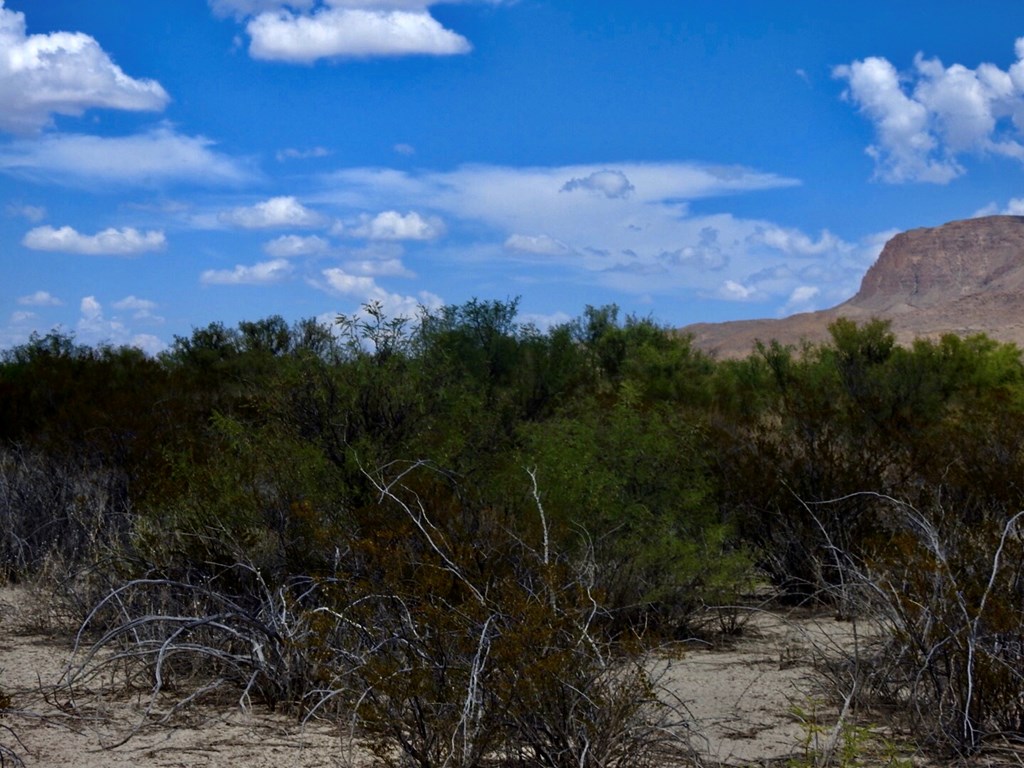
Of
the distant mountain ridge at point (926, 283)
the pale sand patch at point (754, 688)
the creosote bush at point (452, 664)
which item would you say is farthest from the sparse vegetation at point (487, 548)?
the distant mountain ridge at point (926, 283)

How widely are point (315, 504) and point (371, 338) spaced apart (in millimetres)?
2039

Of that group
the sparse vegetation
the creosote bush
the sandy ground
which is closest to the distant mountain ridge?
the sparse vegetation

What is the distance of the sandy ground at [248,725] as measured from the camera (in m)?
6.50

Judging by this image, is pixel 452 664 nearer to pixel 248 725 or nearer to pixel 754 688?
pixel 248 725

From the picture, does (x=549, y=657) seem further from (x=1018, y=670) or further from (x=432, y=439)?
(x=432, y=439)

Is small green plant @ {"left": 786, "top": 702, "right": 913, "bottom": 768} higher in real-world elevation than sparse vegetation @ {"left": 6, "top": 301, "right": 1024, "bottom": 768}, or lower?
lower

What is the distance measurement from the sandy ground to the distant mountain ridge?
12098 centimetres

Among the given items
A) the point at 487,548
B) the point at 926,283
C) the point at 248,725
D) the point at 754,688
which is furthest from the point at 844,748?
the point at 926,283

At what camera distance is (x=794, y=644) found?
971 cm

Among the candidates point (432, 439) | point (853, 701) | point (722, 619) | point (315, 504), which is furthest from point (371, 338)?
point (853, 701)

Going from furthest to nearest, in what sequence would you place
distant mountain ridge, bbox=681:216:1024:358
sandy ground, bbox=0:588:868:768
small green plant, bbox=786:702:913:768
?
distant mountain ridge, bbox=681:216:1024:358 < sandy ground, bbox=0:588:868:768 < small green plant, bbox=786:702:913:768

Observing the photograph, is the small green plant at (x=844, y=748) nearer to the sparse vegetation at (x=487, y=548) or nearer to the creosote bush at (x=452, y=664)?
the sparse vegetation at (x=487, y=548)

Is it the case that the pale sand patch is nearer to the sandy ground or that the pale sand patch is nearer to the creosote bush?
the sandy ground

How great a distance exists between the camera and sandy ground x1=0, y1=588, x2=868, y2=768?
6.50 m
